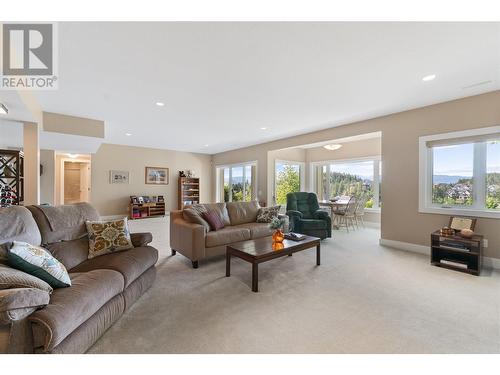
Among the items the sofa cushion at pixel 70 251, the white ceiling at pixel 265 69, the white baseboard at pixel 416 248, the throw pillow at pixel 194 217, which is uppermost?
the white ceiling at pixel 265 69

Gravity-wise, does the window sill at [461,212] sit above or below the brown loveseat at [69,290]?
above

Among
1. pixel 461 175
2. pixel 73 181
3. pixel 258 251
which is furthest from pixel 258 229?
pixel 73 181

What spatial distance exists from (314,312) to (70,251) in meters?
2.36

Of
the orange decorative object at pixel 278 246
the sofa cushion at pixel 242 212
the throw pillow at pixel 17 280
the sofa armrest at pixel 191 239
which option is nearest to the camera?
the throw pillow at pixel 17 280

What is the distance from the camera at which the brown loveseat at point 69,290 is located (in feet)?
3.81

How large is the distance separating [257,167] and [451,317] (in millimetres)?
5717

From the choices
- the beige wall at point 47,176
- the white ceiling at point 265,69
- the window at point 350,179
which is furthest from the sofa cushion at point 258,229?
the beige wall at point 47,176

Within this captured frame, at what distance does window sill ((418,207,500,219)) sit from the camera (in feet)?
10.4

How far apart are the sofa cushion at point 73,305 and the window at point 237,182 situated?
578 centimetres

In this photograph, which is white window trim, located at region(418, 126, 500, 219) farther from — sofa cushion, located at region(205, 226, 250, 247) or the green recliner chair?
sofa cushion, located at region(205, 226, 250, 247)

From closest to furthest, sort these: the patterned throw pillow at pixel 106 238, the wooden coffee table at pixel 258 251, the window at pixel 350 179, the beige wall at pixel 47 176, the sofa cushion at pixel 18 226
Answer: the sofa cushion at pixel 18 226
the patterned throw pillow at pixel 106 238
the wooden coffee table at pixel 258 251
the window at pixel 350 179
the beige wall at pixel 47 176

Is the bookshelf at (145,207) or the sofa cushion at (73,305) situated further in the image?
the bookshelf at (145,207)

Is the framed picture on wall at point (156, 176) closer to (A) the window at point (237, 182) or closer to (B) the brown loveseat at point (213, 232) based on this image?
(A) the window at point (237, 182)

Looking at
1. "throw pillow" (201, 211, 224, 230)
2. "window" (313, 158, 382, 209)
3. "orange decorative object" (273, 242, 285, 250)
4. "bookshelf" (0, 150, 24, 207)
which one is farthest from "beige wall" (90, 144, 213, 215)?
"orange decorative object" (273, 242, 285, 250)
